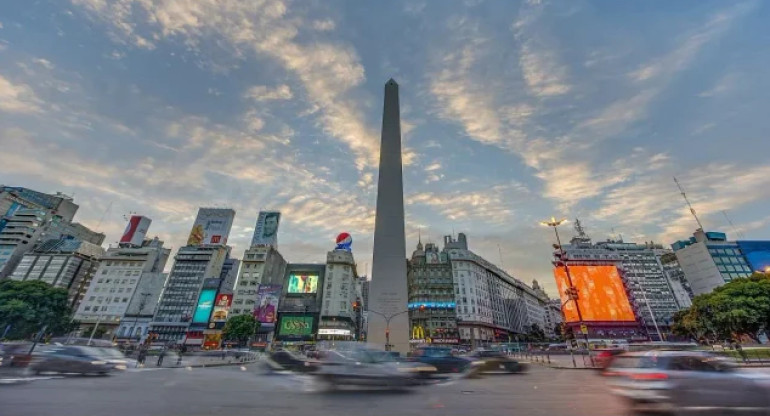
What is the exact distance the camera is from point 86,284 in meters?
94.6

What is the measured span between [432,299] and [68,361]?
7532 cm

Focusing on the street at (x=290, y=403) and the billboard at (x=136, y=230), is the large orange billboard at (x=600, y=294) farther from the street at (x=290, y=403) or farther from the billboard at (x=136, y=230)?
the billboard at (x=136, y=230)

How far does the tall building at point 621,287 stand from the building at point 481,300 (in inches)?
737

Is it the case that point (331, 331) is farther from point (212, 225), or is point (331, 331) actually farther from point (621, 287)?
point (621, 287)

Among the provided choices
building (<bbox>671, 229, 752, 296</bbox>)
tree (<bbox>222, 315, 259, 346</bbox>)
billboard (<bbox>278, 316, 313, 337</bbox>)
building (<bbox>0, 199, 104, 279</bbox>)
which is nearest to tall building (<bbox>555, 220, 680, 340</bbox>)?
building (<bbox>671, 229, 752, 296</bbox>)

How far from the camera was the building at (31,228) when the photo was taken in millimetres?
86500

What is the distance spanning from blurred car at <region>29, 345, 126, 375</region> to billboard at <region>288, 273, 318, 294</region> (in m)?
75.2

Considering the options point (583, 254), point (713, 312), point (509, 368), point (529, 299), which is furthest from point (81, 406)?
point (529, 299)

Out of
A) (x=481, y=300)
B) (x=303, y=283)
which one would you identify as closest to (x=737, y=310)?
(x=481, y=300)

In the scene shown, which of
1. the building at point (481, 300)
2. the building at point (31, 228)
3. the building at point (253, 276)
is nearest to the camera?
the building at point (481, 300)

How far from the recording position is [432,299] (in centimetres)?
8150

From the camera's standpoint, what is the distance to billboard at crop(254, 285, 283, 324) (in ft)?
250

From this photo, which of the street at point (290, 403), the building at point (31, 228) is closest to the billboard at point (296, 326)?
the street at point (290, 403)

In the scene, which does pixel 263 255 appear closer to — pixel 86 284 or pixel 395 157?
pixel 86 284
